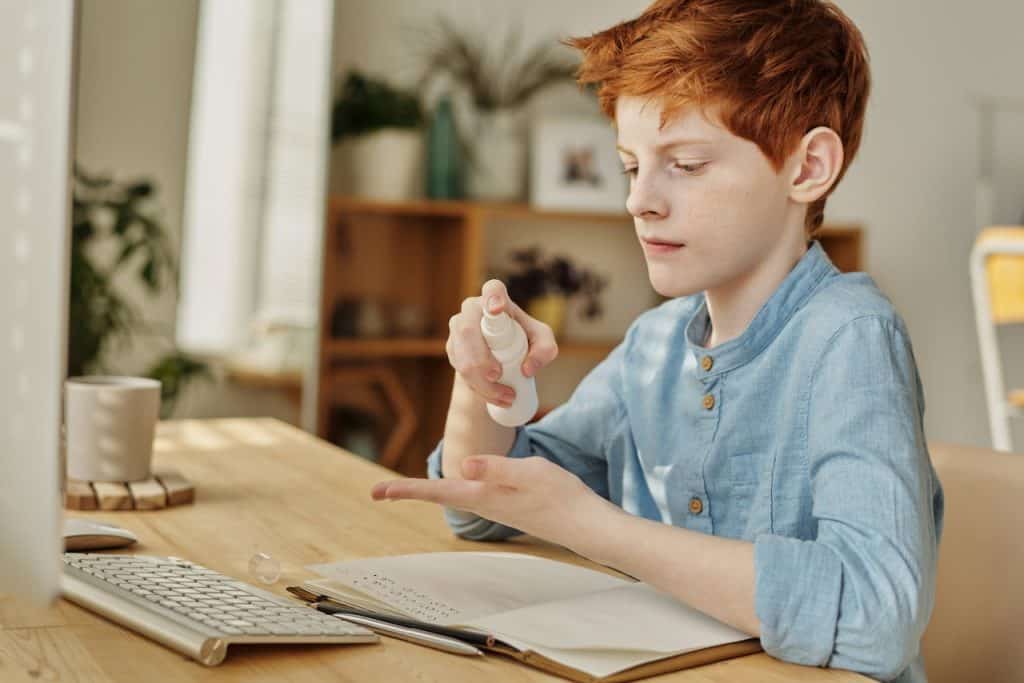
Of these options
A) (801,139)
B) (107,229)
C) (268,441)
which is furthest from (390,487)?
(107,229)

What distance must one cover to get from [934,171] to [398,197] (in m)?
2.16

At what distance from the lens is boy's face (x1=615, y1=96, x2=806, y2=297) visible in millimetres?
1047

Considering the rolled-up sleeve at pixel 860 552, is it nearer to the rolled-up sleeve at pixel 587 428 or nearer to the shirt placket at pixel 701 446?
the shirt placket at pixel 701 446

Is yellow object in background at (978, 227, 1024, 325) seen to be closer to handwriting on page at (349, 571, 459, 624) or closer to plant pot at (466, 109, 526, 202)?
plant pot at (466, 109, 526, 202)

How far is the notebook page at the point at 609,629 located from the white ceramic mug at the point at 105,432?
0.59 metres

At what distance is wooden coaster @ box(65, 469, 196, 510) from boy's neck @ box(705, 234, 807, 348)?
21.9 inches

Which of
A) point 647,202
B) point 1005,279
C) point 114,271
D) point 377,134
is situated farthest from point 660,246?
point 377,134

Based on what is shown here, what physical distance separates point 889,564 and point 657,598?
0.18m

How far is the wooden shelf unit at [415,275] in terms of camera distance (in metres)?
3.93

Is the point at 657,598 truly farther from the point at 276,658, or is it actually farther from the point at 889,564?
the point at 276,658

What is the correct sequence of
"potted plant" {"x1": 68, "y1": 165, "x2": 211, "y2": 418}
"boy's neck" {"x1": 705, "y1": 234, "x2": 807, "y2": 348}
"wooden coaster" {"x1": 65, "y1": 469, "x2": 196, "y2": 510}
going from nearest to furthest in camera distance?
"boy's neck" {"x1": 705, "y1": 234, "x2": 807, "y2": 348}
"wooden coaster" {"x1": 65, "y1": 469, "x2": 196, "y2": 510}
"potted plant" {"x1": 68, "y1": 165, "x2": 211, "y2": 418}

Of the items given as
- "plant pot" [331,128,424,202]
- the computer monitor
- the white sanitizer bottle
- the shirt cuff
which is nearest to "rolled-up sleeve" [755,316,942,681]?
the shirt cuff

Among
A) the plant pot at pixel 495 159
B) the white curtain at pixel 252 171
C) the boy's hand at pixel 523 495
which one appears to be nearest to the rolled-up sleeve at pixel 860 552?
the boy's hand at pixel 523 495

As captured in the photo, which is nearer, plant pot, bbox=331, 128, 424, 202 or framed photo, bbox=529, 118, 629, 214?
plant pot, bbox=331, 128, 424, 202
